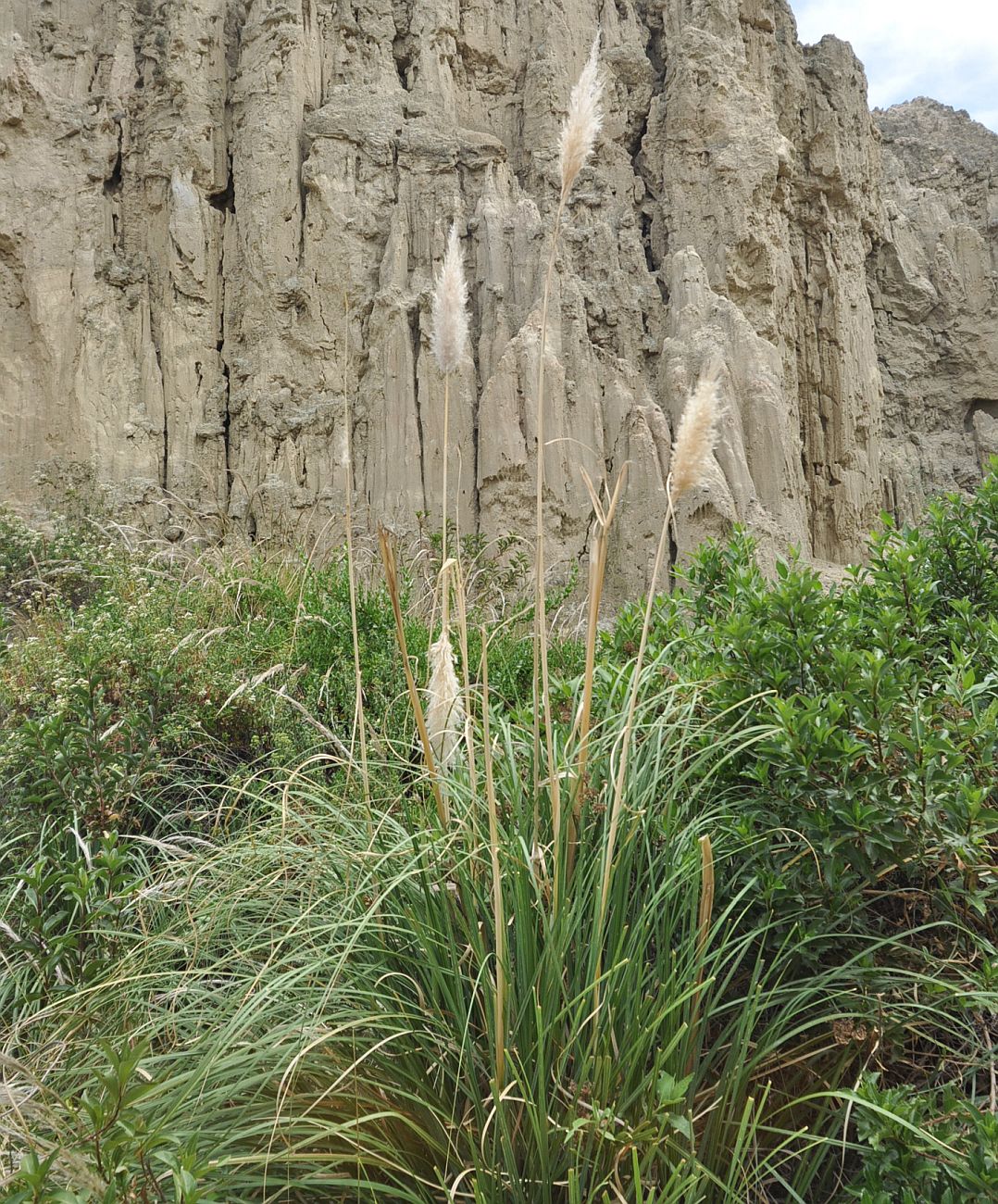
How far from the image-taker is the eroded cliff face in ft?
45.3

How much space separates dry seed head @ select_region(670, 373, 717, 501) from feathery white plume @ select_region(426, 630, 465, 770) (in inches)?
28.4

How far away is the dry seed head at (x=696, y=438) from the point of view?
1820 mm

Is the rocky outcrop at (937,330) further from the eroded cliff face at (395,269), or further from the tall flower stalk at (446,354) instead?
the tall flower stalk at (446,354)

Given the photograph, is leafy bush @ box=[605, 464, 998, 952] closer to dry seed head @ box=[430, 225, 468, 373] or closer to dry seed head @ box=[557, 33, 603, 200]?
dry seed head @ box=[430, 225, 468, 373]

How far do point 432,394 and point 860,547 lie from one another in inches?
358

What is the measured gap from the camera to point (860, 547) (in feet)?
57.2

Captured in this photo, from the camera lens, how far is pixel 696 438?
1.82 meters

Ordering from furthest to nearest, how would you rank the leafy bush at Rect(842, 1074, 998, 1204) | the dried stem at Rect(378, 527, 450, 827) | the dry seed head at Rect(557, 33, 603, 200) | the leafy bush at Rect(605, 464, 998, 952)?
1. the leafy bush at Rect(605, 464, 998, 952)
2. the dried stem at Rect(378, 527, 450, 827)
3. the dry seed head at Rect(557, 33, 603, 200)
4. the leafy bush at Rect(842, 1074, 998, 1204)

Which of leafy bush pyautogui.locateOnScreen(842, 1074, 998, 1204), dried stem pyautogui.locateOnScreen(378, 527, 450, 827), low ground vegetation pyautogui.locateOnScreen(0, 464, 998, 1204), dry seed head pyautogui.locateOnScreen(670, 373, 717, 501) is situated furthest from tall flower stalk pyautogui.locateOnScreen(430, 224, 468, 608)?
leafy bush pyautogui.locateOnScreen(842, 1074, 998, 1204)

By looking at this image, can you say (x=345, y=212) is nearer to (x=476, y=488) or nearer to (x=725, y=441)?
(x=476, y=488)

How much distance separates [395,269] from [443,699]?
13776 mm

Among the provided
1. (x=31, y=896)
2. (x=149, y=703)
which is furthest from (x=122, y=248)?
(x=31, y=896)

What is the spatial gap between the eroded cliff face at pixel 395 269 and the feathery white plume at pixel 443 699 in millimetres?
10659

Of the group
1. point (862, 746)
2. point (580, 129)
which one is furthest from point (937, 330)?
point (580, 129)
